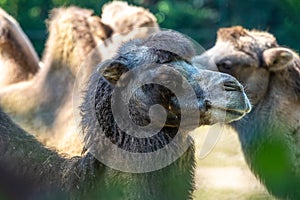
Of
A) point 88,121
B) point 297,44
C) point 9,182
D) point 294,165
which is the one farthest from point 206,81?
point 297,44

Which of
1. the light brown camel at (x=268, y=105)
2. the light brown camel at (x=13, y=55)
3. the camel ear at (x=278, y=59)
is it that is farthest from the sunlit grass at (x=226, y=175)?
the light brown camel at (x=13, y=55)

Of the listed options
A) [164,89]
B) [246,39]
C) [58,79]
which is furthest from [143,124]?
[58,79]

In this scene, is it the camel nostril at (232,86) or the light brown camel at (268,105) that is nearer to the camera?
the camel nostril at (232,86)

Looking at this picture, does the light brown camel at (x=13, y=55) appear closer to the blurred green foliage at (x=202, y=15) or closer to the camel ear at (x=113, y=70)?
the camel ear at (x=113, y=70)

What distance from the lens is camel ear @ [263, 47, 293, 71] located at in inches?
221

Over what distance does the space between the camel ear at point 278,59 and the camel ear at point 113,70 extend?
2107 mm

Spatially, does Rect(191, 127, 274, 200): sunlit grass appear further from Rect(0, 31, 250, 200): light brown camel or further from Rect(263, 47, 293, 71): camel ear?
Rect(0, 31, 250, 200): light brown camel

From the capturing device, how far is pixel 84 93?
388cm

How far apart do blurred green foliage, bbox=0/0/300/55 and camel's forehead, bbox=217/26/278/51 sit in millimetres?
5294

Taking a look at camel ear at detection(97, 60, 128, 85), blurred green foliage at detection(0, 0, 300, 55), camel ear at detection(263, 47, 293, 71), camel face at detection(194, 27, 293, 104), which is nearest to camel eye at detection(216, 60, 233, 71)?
camel face at detection(194, 27, 293, 104)

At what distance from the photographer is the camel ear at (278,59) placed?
562 cm

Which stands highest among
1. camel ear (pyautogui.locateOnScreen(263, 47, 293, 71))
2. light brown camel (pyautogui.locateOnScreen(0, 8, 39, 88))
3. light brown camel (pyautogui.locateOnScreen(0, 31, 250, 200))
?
light brown camel (pyautogui.locateOnScreen(0, 31, 250, 200))

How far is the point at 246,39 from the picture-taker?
232 inches

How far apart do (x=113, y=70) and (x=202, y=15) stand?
30.1 feet
